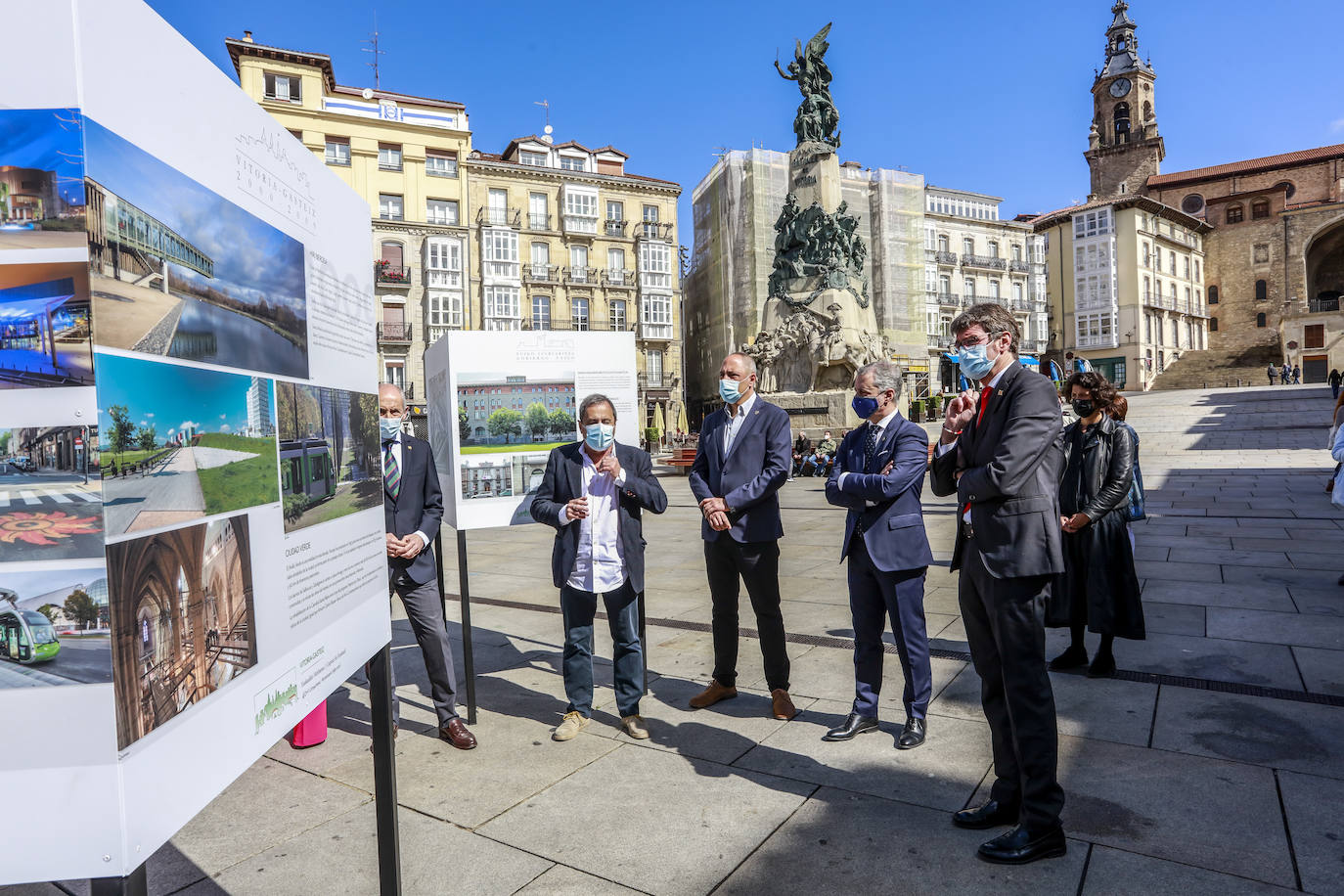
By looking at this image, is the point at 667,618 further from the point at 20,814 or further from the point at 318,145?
the point at 318,145

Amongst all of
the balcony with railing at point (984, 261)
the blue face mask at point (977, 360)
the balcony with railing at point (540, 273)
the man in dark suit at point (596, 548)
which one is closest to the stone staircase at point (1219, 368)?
the balcony with railing at point (984, 261)

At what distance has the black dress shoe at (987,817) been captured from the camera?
317 cm

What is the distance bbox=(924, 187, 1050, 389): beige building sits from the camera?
59031 mm

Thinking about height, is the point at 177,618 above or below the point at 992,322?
below

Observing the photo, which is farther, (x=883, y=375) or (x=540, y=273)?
(x=540, y=273)

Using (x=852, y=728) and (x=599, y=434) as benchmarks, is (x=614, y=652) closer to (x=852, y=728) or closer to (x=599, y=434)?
(x=599, y=434)

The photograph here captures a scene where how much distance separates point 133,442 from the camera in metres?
1.26

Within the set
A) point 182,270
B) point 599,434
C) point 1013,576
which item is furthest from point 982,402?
point 182,270

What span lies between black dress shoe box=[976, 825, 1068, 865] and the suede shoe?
2154 millimetres

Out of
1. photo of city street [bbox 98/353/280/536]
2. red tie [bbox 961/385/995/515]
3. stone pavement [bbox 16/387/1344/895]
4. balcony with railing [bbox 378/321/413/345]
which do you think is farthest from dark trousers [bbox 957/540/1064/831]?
balcony with railing [bbox 378/321/413/345]

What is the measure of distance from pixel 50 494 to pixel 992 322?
3.13m

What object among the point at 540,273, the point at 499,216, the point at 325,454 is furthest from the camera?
the point at 540,273

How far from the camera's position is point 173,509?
1363 mm

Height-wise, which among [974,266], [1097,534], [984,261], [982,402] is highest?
[984,261]
